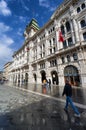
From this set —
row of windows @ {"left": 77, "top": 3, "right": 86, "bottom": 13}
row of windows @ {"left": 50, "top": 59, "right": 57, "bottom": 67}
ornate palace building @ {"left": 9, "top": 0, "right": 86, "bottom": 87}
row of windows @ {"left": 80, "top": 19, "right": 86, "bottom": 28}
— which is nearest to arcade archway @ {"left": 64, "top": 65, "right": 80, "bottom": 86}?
ornate palace building @ {"left": 9, "top": 0, "right": 86, "bottom": 87}

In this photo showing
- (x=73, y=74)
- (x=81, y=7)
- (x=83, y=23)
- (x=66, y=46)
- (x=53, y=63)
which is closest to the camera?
(x=73, y=74)

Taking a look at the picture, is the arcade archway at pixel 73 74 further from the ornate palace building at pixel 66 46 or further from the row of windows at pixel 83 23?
the row of windows at pixel 83 23

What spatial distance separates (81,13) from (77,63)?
12532 mm

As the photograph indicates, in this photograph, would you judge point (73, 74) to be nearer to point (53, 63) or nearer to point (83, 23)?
point (53, 63)

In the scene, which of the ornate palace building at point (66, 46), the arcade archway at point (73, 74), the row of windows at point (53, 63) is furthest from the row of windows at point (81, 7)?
the arcade archway at point (73, 74)

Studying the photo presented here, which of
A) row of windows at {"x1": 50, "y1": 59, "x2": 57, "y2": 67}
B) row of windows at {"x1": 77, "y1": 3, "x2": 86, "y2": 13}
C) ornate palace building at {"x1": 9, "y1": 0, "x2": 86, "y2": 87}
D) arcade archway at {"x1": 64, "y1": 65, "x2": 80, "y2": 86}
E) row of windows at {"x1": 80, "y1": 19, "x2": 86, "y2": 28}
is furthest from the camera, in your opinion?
row of windows at {"x1": 50, "y1": 59, "x2": 57, "y2": 67}

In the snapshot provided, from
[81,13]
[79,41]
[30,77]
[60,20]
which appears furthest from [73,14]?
[30,77]

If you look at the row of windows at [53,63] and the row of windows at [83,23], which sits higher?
the row of windows at [83,23]

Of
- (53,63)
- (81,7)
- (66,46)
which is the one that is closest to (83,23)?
(81,7)

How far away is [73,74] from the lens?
70.1ft

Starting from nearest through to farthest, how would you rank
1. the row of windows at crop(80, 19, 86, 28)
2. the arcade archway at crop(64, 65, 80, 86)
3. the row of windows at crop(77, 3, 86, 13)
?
the arcade archway at crop(64, 65, 80, 86)
the row of windows at crop(80, 19, 86, 28)
the row of windows at crop(77, 3, 86, 13)

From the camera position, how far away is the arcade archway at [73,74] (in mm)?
20495

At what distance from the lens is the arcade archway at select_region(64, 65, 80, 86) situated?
2050cm

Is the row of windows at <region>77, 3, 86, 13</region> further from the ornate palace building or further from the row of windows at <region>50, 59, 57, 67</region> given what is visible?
the row of windows at <region>50, 59, 57, 67</region>
